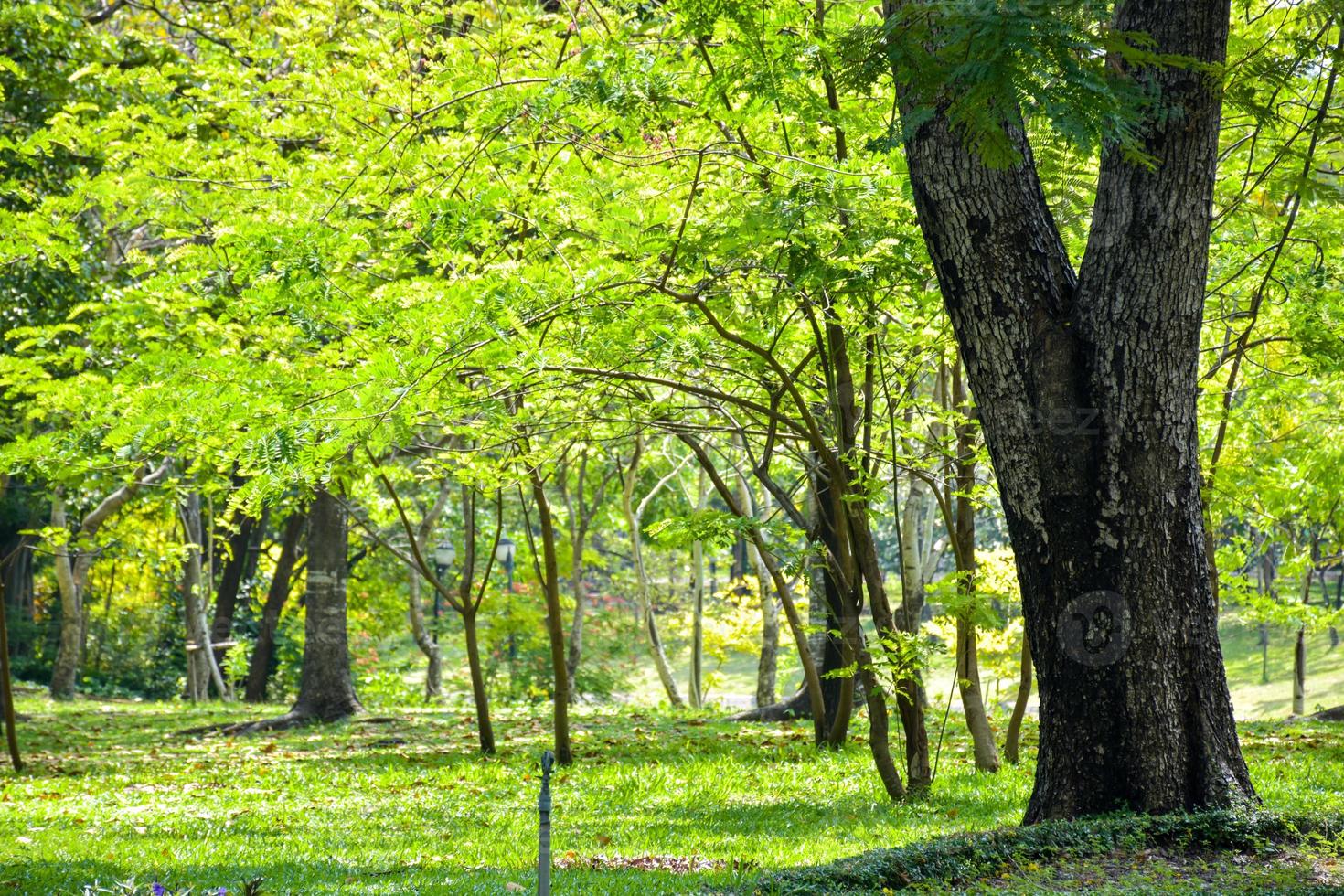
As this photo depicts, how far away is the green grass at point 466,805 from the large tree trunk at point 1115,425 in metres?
0.93

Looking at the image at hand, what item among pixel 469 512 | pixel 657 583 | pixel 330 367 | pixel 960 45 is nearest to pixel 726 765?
pixel 469 512

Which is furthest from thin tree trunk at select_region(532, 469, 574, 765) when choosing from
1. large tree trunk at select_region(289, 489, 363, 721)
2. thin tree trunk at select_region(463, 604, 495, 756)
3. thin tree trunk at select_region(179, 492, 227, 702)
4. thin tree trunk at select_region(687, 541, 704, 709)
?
thin tree trunk at select_region(179, 492, 227, 702)

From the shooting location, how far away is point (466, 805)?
7.54m

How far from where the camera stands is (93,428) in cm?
630

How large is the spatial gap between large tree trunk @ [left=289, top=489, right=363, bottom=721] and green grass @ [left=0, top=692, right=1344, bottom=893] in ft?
3.64

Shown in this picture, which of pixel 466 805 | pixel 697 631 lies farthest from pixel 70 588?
pixel 466 805

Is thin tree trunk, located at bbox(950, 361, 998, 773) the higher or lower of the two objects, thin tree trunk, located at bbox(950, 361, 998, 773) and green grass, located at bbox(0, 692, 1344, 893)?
→ the higher

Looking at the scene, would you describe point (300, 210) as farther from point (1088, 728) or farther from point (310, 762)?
point (310, 762)

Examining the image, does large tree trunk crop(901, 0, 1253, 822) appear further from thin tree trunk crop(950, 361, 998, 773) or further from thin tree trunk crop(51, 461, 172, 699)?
thin tree trunk crop(51, 461, 172, 699)

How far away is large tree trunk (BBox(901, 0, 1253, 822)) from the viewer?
182 inches

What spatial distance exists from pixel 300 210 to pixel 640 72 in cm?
231

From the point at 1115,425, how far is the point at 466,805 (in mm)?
5013

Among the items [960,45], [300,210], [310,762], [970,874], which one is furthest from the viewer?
[310,762]

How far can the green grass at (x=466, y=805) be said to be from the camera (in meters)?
5.30
